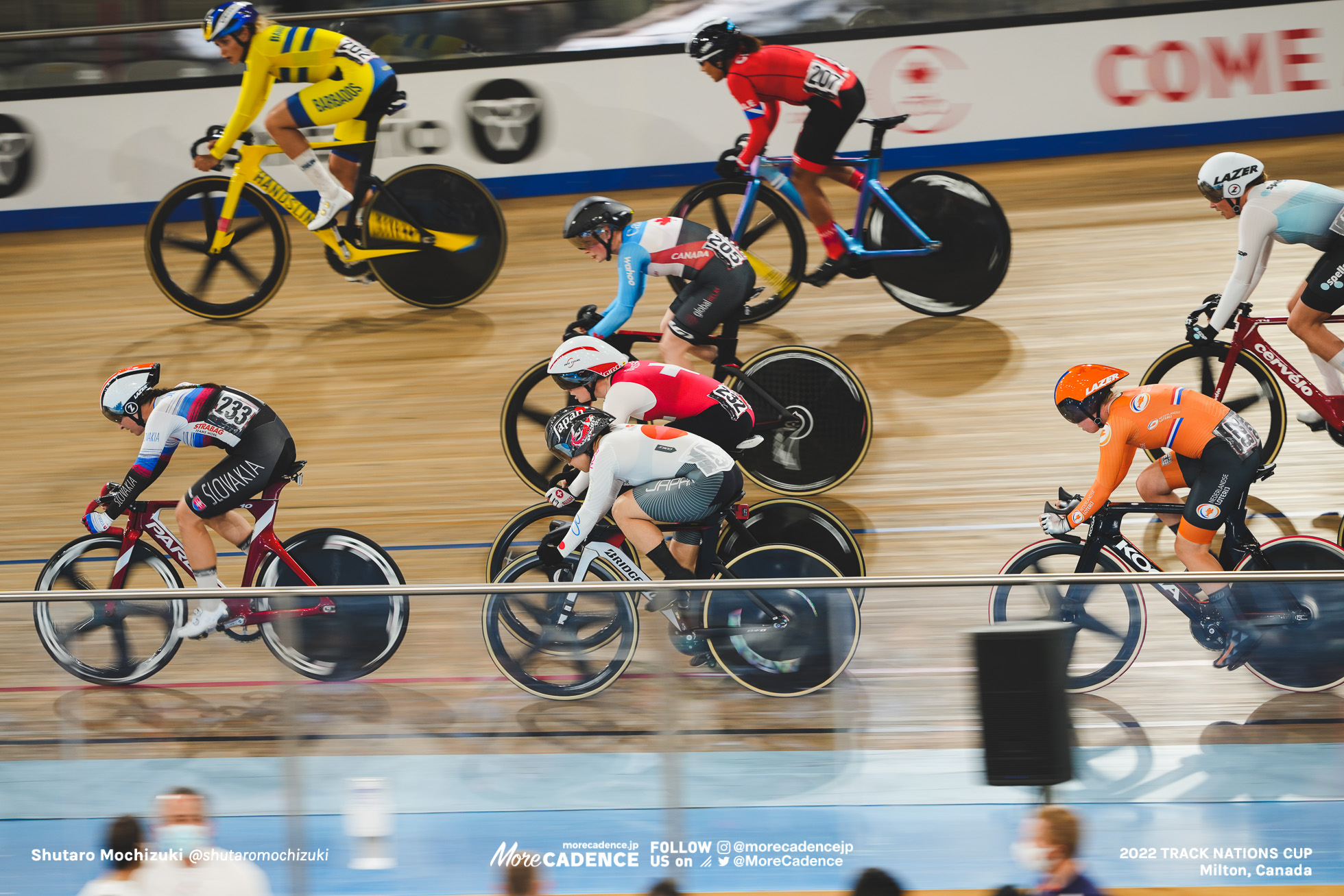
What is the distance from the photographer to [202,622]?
372 centimetres

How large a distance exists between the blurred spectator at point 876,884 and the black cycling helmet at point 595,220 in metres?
3.27

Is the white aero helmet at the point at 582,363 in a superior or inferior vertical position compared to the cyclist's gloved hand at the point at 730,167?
inferior

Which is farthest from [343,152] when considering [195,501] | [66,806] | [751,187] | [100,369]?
[66,806]

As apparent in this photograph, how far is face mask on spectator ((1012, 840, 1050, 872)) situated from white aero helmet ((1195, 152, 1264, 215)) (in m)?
3.34

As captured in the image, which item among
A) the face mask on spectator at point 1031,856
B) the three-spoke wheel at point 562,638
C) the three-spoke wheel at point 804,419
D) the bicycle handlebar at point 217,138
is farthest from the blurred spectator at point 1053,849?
the bicycle handlebar at point 217,138

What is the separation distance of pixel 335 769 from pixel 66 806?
30.9 inches

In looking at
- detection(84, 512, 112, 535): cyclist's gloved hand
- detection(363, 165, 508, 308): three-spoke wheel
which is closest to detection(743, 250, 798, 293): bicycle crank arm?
detection(363, 165, 508, 308): three-spoke wheel

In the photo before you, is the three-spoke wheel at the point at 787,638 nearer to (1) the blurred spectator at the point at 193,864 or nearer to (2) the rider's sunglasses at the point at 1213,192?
(1) the blurred spectator at the point at 193,864

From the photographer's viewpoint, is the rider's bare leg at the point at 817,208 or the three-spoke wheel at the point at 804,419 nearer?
the three-spoke wheel at the point at 804,419

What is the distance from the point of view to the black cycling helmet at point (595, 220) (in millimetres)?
5895

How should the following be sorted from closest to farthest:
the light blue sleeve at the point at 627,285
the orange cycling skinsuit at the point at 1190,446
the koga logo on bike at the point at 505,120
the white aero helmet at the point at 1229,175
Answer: the orange cycling skinsuit at the point at 1190,446 → the white aero helmet at the point at 1229,175 → the light blue sleeve at the point at 627,285 → the koga logo on bike at the point at 505,120

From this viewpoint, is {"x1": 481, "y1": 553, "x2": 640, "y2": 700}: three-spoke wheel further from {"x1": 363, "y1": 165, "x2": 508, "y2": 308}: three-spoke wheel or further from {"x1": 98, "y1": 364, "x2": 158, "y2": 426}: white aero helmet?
{"x1": 363, "y1": 165, "x2": 508, "y2": 308}: three-spoke wheel

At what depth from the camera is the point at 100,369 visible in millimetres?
8000

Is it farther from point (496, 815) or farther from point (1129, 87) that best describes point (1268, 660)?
point (1129, 87)
